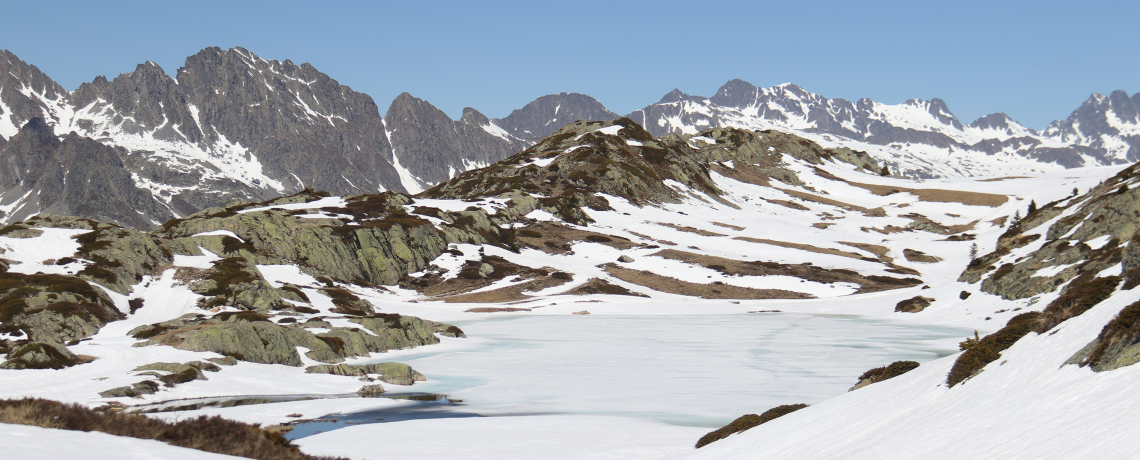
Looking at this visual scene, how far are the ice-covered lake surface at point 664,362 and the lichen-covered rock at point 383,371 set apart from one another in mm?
1154

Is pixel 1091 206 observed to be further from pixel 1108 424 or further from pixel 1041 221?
pixel 1108 424

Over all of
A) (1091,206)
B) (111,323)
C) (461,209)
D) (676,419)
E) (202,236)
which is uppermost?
(461,209)

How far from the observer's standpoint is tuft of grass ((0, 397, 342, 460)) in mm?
16281

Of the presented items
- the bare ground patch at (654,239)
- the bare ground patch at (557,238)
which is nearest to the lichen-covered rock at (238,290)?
the bare ground patch at (557,238)

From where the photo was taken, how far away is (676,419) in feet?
113

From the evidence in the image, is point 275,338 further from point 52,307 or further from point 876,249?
point 876,249

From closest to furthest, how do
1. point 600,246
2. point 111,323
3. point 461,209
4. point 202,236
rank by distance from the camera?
point 111,323 → point 202,236 → point 600,246 → point 461,209

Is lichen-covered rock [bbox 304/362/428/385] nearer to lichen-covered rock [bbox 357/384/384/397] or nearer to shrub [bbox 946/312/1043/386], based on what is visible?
lichen-covered rock [bbox 357/384/384/397]

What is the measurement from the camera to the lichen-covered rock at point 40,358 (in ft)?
134

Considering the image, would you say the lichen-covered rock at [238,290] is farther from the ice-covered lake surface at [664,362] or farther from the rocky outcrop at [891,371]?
the rocky outcrop at [891,371]

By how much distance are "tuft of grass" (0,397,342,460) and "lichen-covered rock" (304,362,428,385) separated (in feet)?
82.9

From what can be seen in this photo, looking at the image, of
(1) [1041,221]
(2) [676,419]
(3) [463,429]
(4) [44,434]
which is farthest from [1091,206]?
(4) [44,434]

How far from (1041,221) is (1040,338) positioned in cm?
10769

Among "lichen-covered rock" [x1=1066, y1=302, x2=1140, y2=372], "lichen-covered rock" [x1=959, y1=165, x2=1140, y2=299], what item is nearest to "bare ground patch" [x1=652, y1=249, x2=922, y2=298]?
"lichen-covered rock" [x1=959, y1=165, x2=1140, y2=299]
